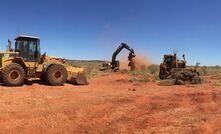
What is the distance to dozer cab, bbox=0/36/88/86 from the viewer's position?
19.6 metres

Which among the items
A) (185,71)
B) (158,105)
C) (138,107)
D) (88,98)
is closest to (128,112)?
(138,107)

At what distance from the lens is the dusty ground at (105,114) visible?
35.1ft

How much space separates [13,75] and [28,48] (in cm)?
197

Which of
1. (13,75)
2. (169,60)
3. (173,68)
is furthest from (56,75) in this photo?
(169,60)

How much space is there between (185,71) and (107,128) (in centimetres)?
1835

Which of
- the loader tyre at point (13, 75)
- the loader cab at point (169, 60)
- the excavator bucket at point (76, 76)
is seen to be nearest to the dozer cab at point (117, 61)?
the loader cab at point (169, 60)

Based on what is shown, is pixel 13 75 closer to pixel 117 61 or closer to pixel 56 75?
pixel 56 75

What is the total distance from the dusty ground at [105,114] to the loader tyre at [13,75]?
9.80 ft

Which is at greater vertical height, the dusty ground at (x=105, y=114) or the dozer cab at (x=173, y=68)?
the dozer cab at (x=173, y=68)

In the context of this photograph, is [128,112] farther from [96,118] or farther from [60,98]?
[60,98]

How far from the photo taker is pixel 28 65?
20.4 m

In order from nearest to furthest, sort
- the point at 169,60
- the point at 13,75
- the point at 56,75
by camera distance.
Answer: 1. the point at 13,75
2. the point at 56,75
3. the point at 169,60

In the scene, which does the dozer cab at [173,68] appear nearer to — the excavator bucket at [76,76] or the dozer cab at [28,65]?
the excavator bucket at [76,76]

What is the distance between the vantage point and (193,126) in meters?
10.9
